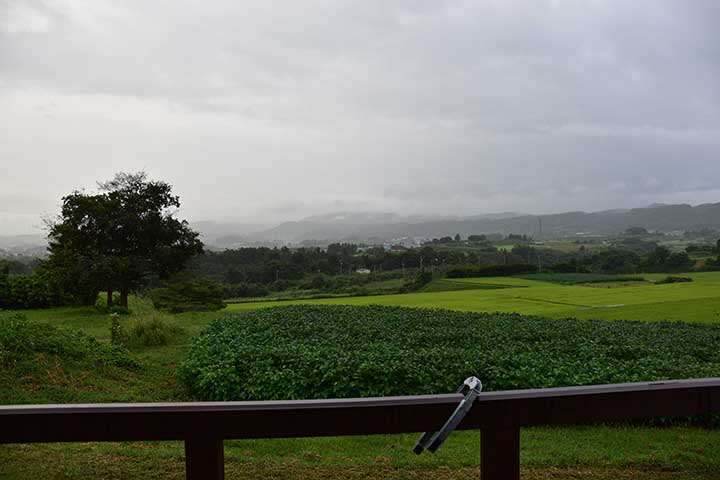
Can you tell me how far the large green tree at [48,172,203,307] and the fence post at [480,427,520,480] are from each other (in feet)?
73.9

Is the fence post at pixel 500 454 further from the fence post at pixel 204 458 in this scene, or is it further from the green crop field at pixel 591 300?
the green crop field at pixel 591 300

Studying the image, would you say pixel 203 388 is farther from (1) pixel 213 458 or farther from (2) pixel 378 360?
(1) pixel 213 458

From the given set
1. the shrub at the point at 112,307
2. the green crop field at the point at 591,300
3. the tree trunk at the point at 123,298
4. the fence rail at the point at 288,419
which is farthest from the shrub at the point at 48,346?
the tree trunk at the point at 123,298

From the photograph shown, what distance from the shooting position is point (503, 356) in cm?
816

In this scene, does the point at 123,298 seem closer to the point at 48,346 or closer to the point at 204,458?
the point at 48,346

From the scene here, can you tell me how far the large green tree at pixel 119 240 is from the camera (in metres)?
22.3

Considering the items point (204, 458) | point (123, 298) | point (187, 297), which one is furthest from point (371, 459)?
point (187, 297)

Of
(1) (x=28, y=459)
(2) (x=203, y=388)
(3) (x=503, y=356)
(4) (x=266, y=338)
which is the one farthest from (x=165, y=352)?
(1) (x=28, y=459)

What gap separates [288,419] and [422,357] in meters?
6.51

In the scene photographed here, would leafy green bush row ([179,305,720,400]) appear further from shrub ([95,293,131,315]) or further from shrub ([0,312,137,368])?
shrub ([95,293,131,315])

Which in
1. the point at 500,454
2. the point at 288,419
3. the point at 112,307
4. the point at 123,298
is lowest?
the point at 112,307

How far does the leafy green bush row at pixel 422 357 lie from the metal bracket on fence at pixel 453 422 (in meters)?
5.56

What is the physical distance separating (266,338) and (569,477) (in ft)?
28.9

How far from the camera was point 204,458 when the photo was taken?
171cm
